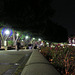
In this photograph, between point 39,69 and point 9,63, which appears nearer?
point 39,69

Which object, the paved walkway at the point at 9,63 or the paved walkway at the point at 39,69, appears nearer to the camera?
the paved walkway at the point at 39,69

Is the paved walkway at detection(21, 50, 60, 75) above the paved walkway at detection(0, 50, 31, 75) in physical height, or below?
above

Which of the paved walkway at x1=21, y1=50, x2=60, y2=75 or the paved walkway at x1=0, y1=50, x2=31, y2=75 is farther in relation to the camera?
the paved walkway at x1=0, y1=50, x2=31, y2=75

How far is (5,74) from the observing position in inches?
223

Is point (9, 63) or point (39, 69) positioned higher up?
point (39, 69)

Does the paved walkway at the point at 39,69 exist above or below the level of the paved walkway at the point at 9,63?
above

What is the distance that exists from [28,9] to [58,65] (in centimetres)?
1587

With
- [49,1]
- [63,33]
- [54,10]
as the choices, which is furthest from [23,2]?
[63,33]

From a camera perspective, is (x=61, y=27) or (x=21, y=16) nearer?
(x=21, y=16)

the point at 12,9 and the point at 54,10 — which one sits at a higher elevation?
the point at 54,10

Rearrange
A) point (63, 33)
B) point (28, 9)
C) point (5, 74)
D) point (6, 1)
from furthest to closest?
point (63, 33) → point (28, 9) → point (6, 1) → point (5, 74)

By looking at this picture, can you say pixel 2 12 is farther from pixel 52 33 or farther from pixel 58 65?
pixel 52 33

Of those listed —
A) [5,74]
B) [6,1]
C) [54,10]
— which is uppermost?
[54,10]

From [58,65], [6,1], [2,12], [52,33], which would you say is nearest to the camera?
[58,65]
